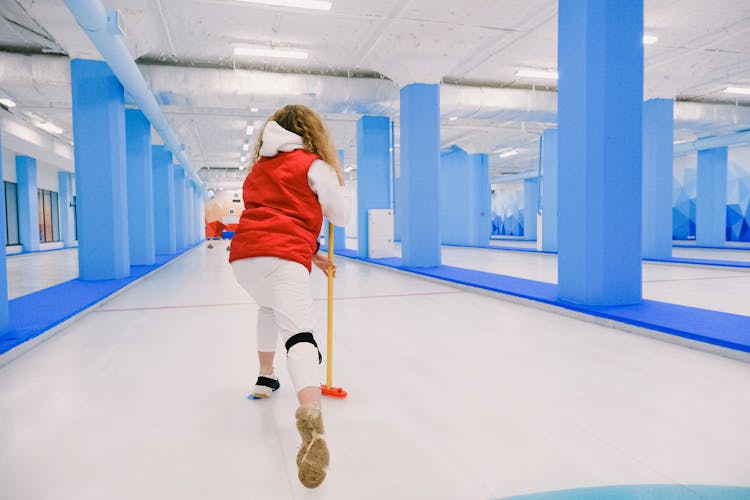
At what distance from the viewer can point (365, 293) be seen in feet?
19.5

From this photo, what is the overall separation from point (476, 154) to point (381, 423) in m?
16.5

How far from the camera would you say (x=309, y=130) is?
1.93 metres

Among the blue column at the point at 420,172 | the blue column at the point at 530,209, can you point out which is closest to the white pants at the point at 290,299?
the blue column at the point at 420,172

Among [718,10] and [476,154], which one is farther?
[476,154]

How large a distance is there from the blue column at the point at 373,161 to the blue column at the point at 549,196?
4.88 m

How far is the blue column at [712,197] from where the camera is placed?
48.8ft

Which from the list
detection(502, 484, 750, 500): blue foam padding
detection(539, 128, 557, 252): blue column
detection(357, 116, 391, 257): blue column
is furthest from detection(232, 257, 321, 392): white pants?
detection(539, 128, 557, 252): blue column

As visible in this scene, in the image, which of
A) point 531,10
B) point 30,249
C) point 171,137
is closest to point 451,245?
point 171,137

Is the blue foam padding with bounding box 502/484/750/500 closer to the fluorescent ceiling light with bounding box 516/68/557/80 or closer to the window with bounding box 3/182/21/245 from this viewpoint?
the fluorescent ceiling light with bounding box 516/68/557/80

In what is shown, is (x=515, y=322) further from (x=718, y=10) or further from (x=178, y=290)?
(x=718, y=10)

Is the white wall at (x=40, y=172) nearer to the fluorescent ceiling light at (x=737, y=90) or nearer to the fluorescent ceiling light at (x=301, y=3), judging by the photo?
the fluorescent ceiling light at (x=301, y=3)

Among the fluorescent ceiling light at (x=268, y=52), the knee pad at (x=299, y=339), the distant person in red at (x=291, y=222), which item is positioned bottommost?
the knee pad at (x=299, y=339)

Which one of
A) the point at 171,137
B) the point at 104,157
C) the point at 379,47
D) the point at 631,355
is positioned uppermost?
the point at 379,47

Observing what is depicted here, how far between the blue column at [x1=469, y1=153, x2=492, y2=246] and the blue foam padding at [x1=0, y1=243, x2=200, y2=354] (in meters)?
12.6
